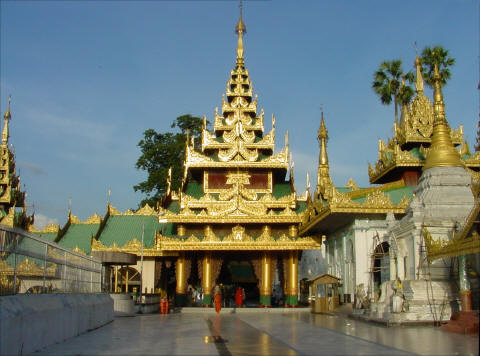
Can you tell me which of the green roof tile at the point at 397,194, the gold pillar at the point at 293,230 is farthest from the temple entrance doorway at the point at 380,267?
the gold pillar at the point at 293,230

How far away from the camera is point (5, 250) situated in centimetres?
1061

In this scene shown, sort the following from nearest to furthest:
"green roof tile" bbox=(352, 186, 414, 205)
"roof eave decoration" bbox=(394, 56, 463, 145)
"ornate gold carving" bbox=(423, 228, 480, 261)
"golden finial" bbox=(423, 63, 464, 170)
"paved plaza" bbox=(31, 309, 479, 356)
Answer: "paved plaza" bbox=(31, 309, 479, 356), "ornate gold carving" bbox=(423, 228, 480, 261), "golden finial" bbox=(423, 63, 464, 170), "green roof tile" bbox=(352, 186, 414, 205), "roof eave decoration" bbox=(394, 56, 463, 145)

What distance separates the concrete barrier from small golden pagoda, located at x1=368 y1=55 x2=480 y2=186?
62.1 feet

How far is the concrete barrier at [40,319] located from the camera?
33.0 feet

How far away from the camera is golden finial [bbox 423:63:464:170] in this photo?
20344mm

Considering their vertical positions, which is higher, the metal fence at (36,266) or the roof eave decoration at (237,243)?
the roof eave decoration at (237,243)

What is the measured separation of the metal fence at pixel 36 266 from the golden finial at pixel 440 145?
13.0 m

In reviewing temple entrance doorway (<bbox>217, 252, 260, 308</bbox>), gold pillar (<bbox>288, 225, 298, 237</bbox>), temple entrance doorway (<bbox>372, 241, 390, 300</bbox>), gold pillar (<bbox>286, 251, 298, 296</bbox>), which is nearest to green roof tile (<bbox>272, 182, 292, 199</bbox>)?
gold pillar (<bbox>288, 225, 298, 237</bbox>)

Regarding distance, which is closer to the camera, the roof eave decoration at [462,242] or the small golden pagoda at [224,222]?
the roof eave decoration at [462,242]

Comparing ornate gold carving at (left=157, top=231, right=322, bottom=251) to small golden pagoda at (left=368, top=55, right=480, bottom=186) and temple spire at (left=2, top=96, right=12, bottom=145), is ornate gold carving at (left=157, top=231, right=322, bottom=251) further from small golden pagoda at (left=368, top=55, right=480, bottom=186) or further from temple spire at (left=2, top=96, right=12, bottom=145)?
temple spire at (left=2, top=96, right=12, bottom=145)

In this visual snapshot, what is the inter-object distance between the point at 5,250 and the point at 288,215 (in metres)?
22.6

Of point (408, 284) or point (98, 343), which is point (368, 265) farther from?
point (98, 343)

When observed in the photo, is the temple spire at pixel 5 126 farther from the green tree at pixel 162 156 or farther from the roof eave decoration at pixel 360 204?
the roof eave decoration at pixel 360 204

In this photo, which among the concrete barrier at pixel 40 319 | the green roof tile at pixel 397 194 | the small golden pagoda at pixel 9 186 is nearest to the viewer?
the concrete barrier at pixel 40 319
